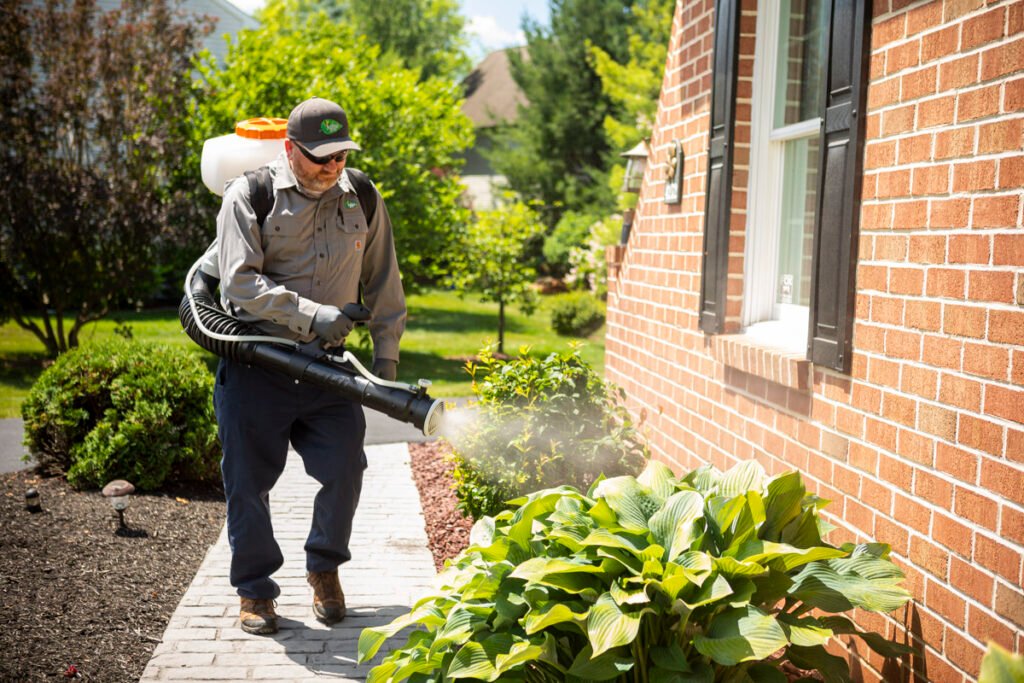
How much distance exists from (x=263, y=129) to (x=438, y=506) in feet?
8.53

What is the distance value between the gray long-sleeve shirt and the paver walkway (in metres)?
1.17

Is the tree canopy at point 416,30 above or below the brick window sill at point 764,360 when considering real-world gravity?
above

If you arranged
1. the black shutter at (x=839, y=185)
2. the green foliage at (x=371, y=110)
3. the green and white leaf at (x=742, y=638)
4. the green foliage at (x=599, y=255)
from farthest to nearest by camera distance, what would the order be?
1. the green foliage at (x=599, y=255)
2. the green foliage at (x=371, y=110)
3. the black shutter at (x=839, y=185)
4. the green and white leaf at (x=742, y=638)

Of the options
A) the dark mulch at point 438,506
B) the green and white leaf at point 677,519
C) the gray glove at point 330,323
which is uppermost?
the gray glove at point 330,323

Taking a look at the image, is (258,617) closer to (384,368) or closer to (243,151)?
(384,368)

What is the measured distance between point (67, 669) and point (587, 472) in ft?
7.76

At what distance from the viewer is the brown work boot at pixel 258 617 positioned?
4.02 metres

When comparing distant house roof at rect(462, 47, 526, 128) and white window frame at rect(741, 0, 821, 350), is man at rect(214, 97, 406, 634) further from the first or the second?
distant house roof at rect(462, 47, 526, 128)

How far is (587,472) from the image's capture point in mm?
4621

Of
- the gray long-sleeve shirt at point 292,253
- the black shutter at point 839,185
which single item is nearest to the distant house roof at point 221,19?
the gray long-sleeve shirt at point 292,253

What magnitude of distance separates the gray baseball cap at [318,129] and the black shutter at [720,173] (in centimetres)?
172

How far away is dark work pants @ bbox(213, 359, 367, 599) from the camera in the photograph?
161 inches

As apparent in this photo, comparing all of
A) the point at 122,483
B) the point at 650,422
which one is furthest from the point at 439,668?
the point at 122,483

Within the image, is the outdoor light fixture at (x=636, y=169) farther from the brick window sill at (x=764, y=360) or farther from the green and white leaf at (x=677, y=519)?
the green and white leaf at (x=677, y=519)
